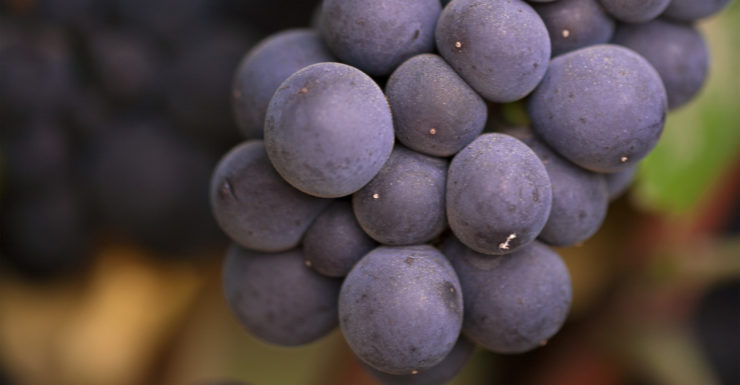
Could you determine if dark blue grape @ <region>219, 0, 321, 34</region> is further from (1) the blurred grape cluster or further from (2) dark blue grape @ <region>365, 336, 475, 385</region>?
(2) dark blue grape @ <region>365, 336, 475, 385</region>

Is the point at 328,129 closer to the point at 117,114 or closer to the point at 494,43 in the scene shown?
the point at 494,43

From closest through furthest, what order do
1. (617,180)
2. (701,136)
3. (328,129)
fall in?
(328,129) < (617,180) < (701,136)

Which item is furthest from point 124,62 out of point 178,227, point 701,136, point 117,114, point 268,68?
point 701,136

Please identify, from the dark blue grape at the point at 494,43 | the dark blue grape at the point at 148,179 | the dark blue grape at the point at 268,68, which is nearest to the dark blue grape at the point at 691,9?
the dark blue grape at the point at 494,43

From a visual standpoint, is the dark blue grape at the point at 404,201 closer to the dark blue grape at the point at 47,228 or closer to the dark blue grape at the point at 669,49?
the dark blue grape at the point at 669,49

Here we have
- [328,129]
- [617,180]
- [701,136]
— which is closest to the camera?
[328,129]

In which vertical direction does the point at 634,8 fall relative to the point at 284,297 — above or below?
above

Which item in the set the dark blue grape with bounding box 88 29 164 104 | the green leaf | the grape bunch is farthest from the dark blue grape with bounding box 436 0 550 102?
the dark blue grape with bounding box 88 29 164 104
